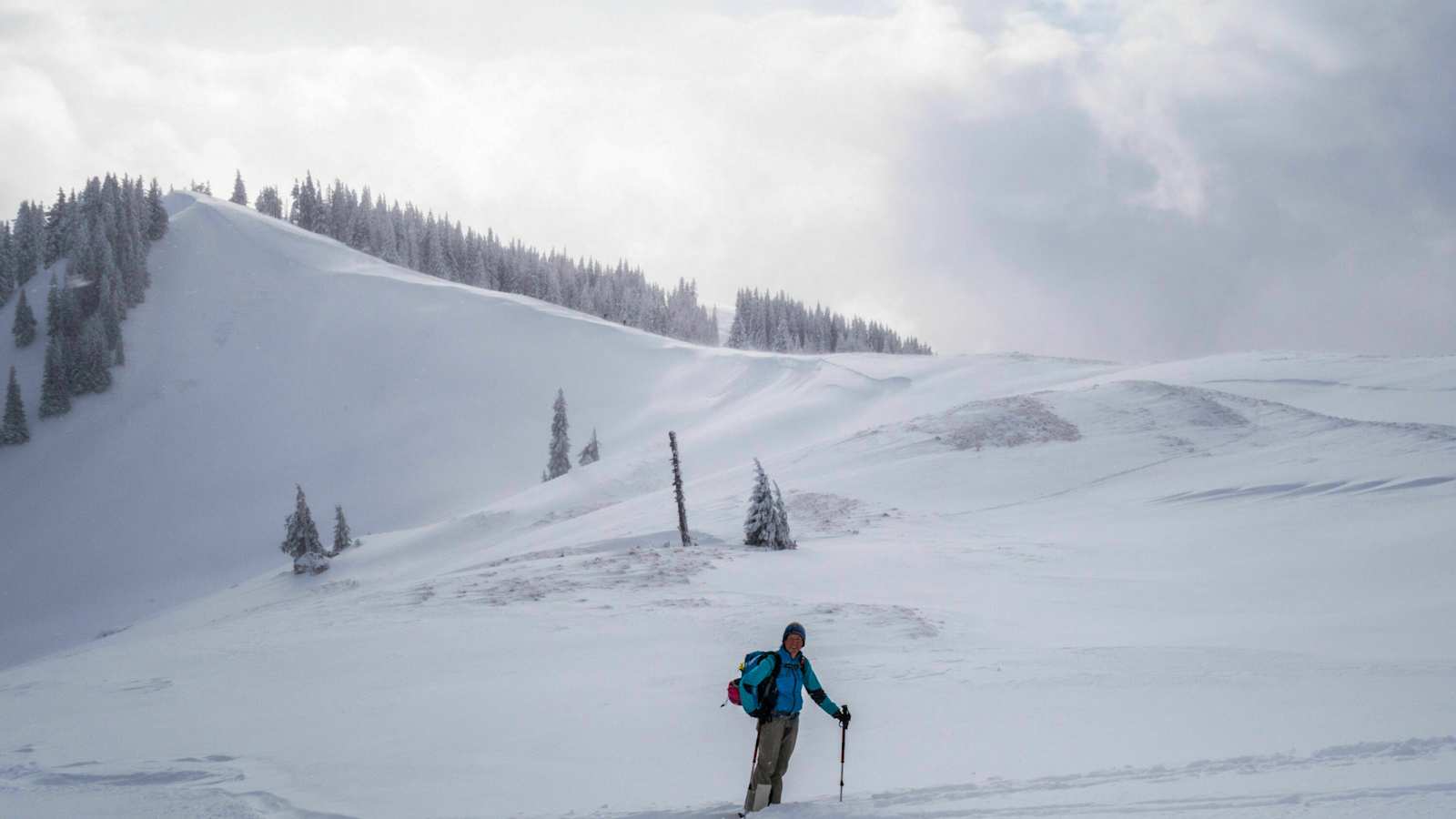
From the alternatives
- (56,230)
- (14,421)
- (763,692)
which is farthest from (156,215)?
(763,692)

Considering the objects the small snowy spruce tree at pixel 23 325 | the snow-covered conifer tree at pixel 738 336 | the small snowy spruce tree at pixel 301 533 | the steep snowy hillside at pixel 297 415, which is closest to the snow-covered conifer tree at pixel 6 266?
the steep snowy hillside at pixel 297 415

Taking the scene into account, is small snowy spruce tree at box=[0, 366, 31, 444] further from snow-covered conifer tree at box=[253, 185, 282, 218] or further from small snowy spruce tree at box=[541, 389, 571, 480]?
snow-covered conifer tree at box=[253, 185, 282, 218]

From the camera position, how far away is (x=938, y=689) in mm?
11188

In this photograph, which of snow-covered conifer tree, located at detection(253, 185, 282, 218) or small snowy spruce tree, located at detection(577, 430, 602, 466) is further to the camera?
snow-covered conifer tree, located at detection(253, 185, 282, 218)

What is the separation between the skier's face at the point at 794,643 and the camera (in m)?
7.42

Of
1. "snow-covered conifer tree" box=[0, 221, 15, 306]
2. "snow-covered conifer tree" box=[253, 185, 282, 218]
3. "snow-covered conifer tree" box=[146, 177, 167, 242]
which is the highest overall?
"snow-covered conifer tree" box=[253, 185, 282, 218]

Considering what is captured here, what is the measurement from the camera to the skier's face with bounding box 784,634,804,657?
742 cm

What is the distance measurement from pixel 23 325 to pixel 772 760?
353 feet

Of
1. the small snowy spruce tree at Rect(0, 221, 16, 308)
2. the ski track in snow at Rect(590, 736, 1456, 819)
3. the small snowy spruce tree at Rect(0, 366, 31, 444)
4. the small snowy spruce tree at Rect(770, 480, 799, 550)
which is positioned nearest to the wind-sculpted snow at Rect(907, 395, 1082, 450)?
the small snowy spruce tree at Rect(770, 480, 799, 550)

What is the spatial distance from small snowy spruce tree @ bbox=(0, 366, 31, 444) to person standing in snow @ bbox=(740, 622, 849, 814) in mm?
90572

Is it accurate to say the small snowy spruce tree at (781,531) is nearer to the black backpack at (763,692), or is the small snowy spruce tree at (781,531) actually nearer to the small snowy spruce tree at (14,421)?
the black backpack at (763,692)

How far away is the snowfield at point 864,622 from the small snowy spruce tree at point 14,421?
45.3ft

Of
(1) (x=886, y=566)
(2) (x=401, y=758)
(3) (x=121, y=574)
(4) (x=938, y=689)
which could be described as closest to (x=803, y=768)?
(4) (x=938, y=689)

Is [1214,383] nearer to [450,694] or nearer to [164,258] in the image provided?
[450,694]
